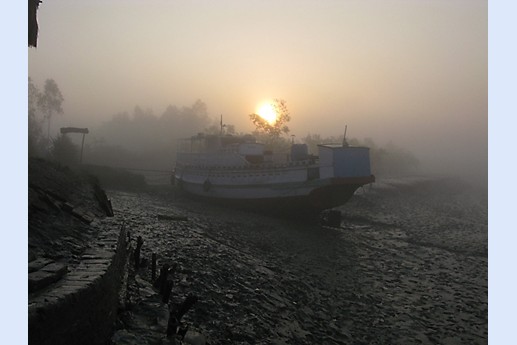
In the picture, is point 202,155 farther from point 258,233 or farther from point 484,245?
point 484,245

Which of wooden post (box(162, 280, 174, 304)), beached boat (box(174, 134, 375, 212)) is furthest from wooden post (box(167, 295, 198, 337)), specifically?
beached boat (box(174, 134, 375, 212))

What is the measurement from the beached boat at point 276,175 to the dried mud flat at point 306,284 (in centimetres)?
221

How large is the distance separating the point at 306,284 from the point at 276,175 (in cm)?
1151

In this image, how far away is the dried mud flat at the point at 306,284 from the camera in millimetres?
6410

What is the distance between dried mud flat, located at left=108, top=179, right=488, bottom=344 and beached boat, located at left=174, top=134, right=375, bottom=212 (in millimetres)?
2211

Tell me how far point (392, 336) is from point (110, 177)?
26.4 metres

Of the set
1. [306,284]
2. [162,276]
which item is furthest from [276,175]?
[162,276]

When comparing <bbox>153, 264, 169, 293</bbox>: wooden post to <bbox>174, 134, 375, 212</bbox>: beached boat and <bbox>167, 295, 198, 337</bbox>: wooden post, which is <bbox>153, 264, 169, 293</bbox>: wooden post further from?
<bbox>174, 134, 375, 212</bbox>: beached boat

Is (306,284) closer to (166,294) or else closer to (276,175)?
(166,294)

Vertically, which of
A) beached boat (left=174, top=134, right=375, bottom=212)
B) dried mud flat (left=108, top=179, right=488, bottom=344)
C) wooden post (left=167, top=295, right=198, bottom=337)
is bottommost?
dried mud flat (left=108, top=179, right=488, bottom=344)

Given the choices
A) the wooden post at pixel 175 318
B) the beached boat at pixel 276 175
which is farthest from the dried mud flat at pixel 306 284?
the beached boat at pixel 276 175

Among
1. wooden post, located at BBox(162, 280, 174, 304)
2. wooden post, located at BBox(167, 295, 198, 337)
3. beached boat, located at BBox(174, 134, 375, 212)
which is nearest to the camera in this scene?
wooden post, located at BBox(167, 295, 198, 337)

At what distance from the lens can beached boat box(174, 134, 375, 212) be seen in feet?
60.1

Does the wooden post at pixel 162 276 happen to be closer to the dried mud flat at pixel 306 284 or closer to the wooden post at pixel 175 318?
the dried mud flat at pixel 306 284
